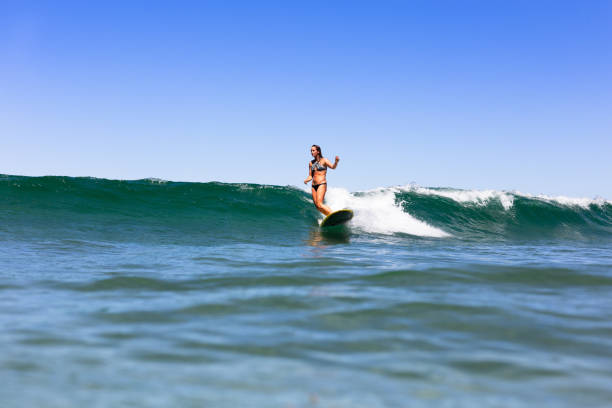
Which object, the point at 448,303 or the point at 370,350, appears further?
the point at 448,303

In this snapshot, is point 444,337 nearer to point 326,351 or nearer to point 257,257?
point 326,351

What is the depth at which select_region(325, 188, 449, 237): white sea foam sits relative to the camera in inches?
504

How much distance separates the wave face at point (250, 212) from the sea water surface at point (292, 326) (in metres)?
1.74

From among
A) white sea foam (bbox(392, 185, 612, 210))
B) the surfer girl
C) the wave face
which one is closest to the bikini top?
the surfer girl

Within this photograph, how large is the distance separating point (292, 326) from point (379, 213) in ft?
36.4

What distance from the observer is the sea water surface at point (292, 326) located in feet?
7.33

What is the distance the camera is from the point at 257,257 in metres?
7.00

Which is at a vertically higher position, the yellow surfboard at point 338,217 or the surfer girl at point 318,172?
the surfer girl at point 318,172

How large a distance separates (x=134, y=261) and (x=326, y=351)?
4.33 m

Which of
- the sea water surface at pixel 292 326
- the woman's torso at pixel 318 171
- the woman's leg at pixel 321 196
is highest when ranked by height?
the woman's torso at pixel 318 171

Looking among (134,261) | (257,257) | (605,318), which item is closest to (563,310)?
(605,318)

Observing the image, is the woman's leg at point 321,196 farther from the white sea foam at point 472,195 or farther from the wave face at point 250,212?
the white sea foam at point 472,195

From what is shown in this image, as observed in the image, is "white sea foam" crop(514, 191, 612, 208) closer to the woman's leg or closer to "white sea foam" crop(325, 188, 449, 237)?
"white sea foam" crop(325, 188, 449, 237)

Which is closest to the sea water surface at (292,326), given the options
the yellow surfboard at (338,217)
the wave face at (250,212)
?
the wave face at (250,212)
